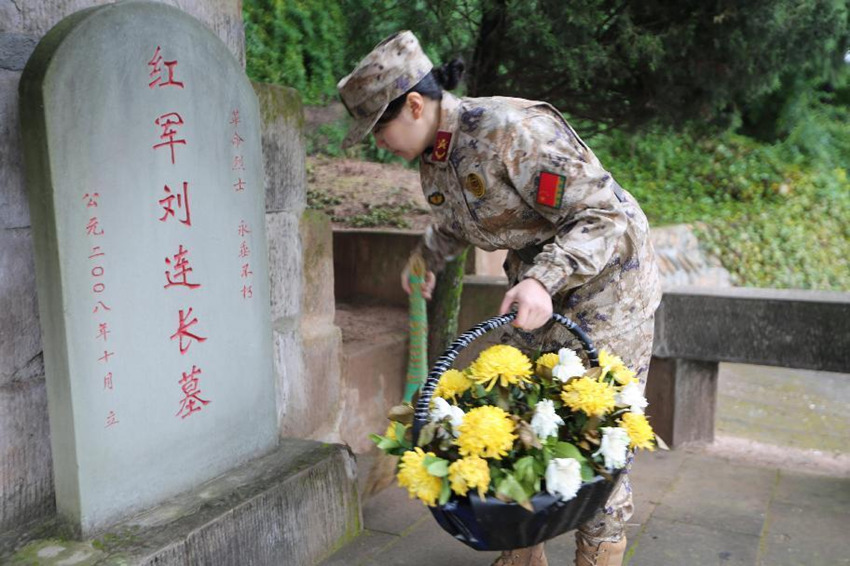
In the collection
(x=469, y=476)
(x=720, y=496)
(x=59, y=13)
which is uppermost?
(x=59, y=13)

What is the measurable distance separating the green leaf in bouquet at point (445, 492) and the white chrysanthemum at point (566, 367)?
1.46 ft

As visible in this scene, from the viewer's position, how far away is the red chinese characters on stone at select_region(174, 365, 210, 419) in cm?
239

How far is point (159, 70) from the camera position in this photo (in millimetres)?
2264

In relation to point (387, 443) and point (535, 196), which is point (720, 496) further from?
point (387, 443)

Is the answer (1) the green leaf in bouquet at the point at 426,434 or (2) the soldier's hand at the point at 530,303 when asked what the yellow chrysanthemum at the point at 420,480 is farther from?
(2) the soldier's hand at the point at 530,303

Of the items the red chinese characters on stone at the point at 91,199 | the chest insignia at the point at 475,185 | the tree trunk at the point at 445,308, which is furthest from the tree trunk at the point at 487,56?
the red chinese characters on stone at the point at 91,199

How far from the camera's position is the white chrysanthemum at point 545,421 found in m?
1.90

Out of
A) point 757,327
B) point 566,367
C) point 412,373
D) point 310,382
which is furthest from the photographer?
point 412,373

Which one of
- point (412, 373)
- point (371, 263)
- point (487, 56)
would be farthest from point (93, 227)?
point (371, 263)

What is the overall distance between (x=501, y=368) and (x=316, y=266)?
1556 mm

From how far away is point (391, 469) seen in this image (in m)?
3.59

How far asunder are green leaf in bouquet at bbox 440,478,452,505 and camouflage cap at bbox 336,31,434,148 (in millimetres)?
977

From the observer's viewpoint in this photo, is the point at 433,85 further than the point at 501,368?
Yes

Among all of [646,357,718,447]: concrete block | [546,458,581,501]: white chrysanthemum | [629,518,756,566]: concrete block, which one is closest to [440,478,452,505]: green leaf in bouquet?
[546,458,581,501]: white chrysanthemum
